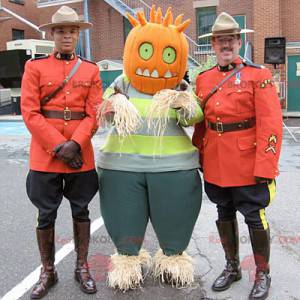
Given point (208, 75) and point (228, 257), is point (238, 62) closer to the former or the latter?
point (208, 75)

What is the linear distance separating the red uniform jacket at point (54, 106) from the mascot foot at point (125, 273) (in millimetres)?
749

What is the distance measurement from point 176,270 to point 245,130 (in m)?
1.16

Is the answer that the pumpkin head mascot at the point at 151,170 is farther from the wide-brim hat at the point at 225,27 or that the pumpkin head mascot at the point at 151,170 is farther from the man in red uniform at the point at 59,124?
the wide-brim hat at the point at 225,27

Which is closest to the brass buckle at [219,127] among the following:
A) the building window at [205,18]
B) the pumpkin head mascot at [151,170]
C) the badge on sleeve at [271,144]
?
the pumpkin head mascot at [151,170]

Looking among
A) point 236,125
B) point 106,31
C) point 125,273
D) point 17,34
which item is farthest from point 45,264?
point 17,34

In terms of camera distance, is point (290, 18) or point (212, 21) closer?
point (290, 18)

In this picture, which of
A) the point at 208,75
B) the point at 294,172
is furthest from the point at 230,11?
the point at 208,75

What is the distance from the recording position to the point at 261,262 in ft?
10.6

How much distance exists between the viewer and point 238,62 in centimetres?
316

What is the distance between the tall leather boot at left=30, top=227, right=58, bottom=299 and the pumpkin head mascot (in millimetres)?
439

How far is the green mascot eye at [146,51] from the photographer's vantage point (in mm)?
3264

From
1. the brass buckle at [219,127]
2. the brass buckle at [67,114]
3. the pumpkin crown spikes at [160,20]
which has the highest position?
the pumpkin crown spikes at [160,20]

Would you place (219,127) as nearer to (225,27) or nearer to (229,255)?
(225,27)

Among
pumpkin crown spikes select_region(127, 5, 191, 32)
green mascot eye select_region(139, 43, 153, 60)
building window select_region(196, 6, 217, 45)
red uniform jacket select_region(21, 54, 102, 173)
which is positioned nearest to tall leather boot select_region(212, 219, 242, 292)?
red uniform jacket select_region(21, 54, 102, 173)
